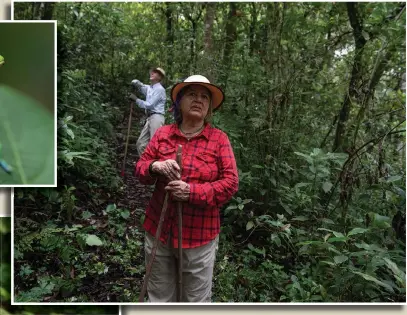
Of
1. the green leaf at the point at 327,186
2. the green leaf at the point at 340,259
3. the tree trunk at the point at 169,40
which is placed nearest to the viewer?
the green leaf at the point at 340,259

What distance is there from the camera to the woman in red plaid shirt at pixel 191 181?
154 centimetres

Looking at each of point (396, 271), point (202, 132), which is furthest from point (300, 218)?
point (202, 132)

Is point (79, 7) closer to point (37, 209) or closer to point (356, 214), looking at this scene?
point (37, 209)

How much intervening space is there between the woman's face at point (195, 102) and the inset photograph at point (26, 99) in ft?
2.17

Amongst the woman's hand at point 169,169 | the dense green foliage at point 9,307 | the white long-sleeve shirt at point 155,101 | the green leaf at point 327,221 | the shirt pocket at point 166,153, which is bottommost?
the dense green foliage at point 9,307

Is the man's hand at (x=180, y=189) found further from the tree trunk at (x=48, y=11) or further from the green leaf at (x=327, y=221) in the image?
the tree trunk at (x=48, y=11)

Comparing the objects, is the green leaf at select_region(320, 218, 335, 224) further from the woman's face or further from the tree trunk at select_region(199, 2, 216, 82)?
the tree trunk at select_region(199, 2, 216, 82)

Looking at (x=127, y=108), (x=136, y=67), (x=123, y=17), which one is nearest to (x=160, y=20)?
(x=123, y=17)

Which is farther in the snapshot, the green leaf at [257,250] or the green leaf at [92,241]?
the green leaf at [257,250]

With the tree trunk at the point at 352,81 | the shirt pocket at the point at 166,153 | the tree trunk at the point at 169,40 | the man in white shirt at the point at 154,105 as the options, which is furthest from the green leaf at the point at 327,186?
the tree trunk at the point at 169,40

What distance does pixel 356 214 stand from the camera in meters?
A: 2.31

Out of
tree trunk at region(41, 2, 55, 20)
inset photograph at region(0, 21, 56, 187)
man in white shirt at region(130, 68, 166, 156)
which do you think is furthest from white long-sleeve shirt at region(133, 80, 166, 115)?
inset photograph at region(0, 21, 56, 187)

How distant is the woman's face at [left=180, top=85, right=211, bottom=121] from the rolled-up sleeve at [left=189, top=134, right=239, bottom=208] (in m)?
0.16

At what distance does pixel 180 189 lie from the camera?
59.6 inches
